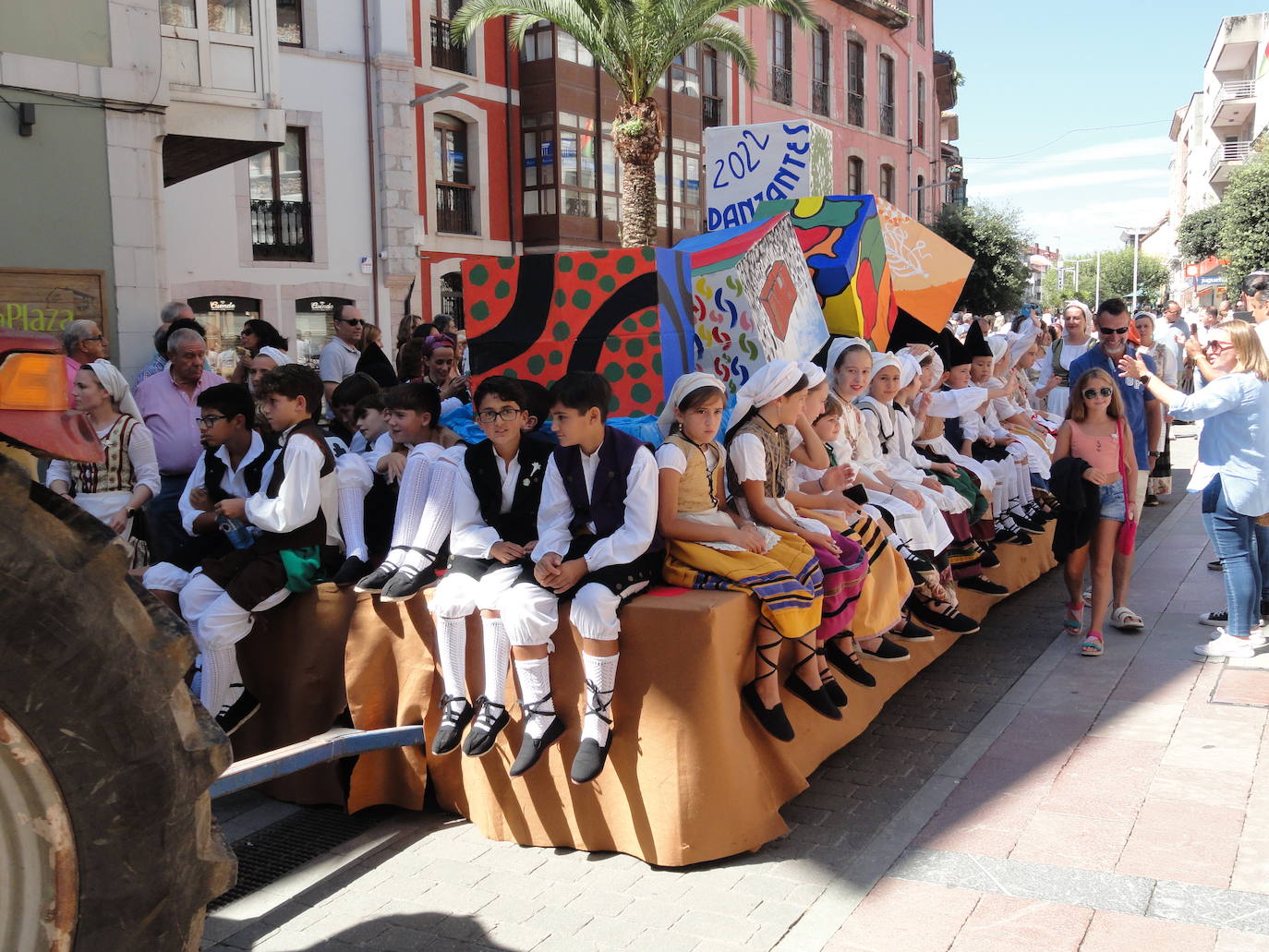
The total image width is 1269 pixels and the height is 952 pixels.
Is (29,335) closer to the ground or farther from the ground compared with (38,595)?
farther from the ground

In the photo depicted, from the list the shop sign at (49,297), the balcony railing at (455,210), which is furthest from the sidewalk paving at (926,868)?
the balcony railing at (455,210)

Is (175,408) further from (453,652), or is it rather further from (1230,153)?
(1230,153)

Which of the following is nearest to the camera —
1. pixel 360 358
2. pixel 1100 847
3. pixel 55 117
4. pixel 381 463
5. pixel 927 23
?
pixel 1100 847

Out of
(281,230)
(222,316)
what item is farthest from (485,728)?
(281,230)

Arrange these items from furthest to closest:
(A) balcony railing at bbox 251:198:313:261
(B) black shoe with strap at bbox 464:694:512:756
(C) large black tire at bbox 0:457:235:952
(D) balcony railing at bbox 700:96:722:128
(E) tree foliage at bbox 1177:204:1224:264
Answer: (E) tree foliage at bbox 1177:204:1224:264 → (D) balcony railing at bbox 700:96:722:128 → (A) balcony railing at bbox 251:198:313:261 → (B) black shoe with strap at bbox 464:694:512:756 → (C) large black tire at bbox 0:457:235:952

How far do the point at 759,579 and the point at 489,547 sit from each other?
1.06 metres

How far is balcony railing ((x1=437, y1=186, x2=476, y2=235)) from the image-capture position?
23734mm

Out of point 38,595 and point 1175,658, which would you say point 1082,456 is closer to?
point 1175,658

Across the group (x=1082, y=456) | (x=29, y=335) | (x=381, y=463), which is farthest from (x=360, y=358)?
(x=29, y=335)

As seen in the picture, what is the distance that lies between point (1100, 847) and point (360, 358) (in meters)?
6.36

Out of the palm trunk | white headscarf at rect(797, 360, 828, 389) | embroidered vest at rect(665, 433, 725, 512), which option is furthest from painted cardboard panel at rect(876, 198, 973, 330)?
the palm trunk

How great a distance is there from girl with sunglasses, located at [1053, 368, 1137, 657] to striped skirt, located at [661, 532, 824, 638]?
2831mm

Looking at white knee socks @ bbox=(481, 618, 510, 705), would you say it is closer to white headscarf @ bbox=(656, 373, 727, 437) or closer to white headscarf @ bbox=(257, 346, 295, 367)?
white headscarf @ bbox=(656, 373, 727, 437)

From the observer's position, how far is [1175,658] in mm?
6520
